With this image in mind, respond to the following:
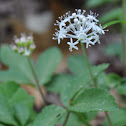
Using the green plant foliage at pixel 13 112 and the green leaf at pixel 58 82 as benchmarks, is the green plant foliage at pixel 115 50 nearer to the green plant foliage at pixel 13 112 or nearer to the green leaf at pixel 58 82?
Result: the green leaf at pixel 58 82

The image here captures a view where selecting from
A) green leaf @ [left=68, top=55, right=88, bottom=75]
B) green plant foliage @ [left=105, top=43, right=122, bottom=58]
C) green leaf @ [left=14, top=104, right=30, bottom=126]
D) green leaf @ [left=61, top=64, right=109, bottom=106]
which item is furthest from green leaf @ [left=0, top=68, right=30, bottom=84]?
green plant foliage @ [left=105, top=43, right=122, bottom=58]

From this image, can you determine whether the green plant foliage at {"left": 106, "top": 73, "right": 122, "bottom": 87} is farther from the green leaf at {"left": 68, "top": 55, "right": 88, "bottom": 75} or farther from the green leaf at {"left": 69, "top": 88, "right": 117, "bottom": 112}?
the green leaf at {"left": 69, "top": 88, "right": 117, "bottom": 112}

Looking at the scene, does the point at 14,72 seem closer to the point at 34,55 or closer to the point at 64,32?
the point at 64,32

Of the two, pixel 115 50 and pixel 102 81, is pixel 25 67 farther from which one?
pixel 115 50

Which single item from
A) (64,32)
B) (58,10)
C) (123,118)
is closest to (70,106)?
(64,32)

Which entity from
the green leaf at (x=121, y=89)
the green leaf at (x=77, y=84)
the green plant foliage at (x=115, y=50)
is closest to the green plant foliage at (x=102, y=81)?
the green leaf at (x=121, y=89)
